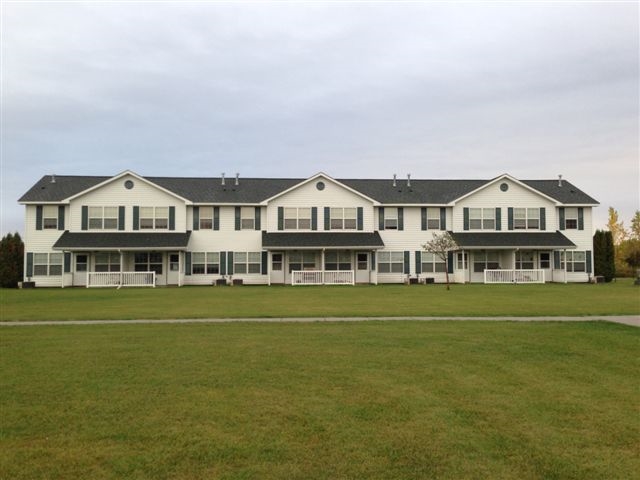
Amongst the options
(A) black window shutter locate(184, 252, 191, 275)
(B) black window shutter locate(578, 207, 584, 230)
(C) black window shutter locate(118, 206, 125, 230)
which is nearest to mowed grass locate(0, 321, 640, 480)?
(A) black window shutter locate(184, 252, 191, 275)

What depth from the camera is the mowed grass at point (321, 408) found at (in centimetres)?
521

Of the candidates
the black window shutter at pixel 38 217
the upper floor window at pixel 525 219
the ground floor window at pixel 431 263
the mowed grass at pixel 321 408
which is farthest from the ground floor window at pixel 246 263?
the mowed grass at pixel 321 408

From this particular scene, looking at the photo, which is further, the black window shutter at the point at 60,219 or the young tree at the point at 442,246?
the black window shutter at the point at 60,219

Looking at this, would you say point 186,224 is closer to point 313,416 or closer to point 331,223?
point 331,223

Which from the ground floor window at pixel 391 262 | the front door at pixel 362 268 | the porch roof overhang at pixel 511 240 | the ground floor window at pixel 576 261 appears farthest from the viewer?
the ground floor window at pixel 576 261

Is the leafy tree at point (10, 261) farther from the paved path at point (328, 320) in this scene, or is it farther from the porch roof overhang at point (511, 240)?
the porch roof overhang at point (511, 240)

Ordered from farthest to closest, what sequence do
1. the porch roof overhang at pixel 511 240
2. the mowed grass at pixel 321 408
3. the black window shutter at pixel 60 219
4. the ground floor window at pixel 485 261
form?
the ground floor window at pixel 485 261
the porch roof overhang at pixel 511 240
the black window shutter at pixel 60 219
the mowed grass at pixel 321 408

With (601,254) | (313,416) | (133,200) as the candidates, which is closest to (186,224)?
(133,200)

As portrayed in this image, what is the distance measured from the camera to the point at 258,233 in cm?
4253

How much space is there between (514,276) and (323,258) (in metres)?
14.8

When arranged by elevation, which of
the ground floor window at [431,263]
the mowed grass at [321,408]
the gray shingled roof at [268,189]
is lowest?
the mowed grass at [321,408]

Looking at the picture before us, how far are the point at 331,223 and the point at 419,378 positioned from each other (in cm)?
3463

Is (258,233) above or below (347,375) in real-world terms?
above

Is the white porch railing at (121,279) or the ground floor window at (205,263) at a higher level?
the ground floor window at (205,263)
